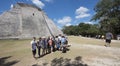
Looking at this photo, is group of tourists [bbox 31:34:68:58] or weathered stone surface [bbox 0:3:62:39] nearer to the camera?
group of tourists [bbox 31:34:68:58]

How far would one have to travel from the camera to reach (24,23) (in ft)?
111

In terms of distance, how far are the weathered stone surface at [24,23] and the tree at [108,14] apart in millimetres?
13512

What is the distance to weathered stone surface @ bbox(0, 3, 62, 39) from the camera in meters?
30.5

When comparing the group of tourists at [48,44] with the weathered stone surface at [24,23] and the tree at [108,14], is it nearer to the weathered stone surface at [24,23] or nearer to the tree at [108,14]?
the weathered stone surface at [24,23]

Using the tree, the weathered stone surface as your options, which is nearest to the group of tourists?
the weathered stone surface

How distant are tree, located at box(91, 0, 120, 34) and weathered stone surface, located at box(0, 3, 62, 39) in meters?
13.5

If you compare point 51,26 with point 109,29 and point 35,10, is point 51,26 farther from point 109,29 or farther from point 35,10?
point 109,29

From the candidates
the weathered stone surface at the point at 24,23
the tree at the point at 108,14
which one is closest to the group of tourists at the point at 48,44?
the weathered stone surface at the point at 24,23

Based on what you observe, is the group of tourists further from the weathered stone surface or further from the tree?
the tree

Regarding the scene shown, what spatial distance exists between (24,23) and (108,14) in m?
23.1

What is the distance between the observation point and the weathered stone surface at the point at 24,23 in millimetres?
30520

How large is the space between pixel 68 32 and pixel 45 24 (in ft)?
184

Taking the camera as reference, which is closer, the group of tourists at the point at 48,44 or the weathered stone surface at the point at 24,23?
the group of tourists at the point at 48,44

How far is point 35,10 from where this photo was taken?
129ft
